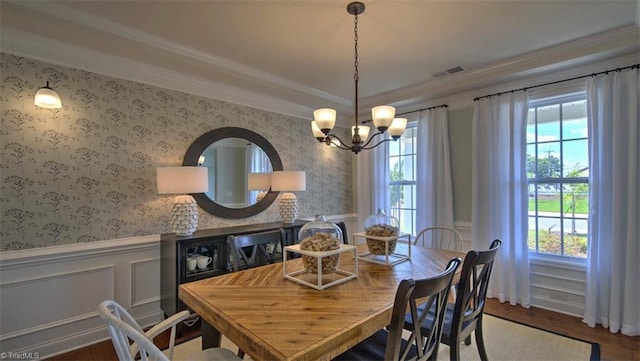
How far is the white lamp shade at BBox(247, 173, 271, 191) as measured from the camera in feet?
12.4

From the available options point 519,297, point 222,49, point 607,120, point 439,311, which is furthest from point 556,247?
point 222,49

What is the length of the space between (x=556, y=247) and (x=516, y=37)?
7.31 feet

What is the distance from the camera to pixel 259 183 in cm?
384

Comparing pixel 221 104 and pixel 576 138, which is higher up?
pixel 221 104

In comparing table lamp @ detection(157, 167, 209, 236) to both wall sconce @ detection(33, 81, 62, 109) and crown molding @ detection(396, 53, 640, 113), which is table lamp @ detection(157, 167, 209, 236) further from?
crown molding @ detection(396, 53, 640, 113)

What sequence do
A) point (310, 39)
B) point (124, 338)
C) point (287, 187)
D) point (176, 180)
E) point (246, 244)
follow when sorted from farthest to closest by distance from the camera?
point (287, 187) → point (176, 180) → point (310, 39) → point (246, 244) → point (124, 338)

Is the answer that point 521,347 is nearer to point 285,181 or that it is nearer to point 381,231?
point 381,231

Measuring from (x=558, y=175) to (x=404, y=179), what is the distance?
1.82 meters

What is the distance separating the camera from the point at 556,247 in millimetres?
3260

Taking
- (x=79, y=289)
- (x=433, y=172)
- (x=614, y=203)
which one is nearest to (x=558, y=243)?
(x=614, y=203)

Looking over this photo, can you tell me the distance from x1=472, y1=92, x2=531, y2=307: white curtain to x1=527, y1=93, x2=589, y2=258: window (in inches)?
7.6

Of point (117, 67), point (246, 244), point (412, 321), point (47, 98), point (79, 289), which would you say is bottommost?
point (79, 289)

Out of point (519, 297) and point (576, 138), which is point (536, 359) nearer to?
point (519, 297)

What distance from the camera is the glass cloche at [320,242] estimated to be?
1737 mm
